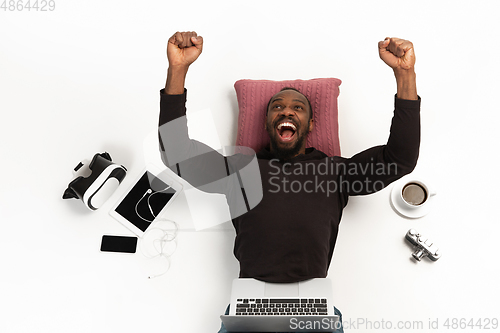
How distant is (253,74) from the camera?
6.99 feet

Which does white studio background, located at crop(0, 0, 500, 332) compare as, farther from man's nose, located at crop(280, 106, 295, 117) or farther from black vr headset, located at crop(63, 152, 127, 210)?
man's nose, located at crop(280, 106, 295, 117)

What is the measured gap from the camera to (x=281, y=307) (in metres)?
1.49

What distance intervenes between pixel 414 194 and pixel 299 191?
21.5 inches

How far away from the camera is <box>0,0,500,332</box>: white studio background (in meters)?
1.68

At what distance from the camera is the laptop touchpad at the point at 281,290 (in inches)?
60.4

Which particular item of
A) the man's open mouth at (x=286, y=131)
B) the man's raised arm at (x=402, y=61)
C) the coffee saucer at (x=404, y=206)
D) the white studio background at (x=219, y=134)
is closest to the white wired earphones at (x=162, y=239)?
the white studio background at (x=219, y=134)

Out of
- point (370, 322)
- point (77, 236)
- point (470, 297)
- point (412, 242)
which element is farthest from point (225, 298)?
point (470, 297)

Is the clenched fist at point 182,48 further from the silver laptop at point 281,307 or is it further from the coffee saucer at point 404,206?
the coffee saucer at point 404,206

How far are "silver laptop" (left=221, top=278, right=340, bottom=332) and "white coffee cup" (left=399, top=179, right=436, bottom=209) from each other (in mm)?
535

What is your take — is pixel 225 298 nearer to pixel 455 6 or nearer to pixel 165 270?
pixel 165 270

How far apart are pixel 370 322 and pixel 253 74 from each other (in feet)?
4.19

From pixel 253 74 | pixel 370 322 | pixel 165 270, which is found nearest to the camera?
pixel 370 322

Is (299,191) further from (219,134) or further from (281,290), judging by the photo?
(219,134)

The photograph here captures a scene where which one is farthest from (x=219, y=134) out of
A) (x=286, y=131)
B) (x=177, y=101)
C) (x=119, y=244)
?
(x=119, y=244)
